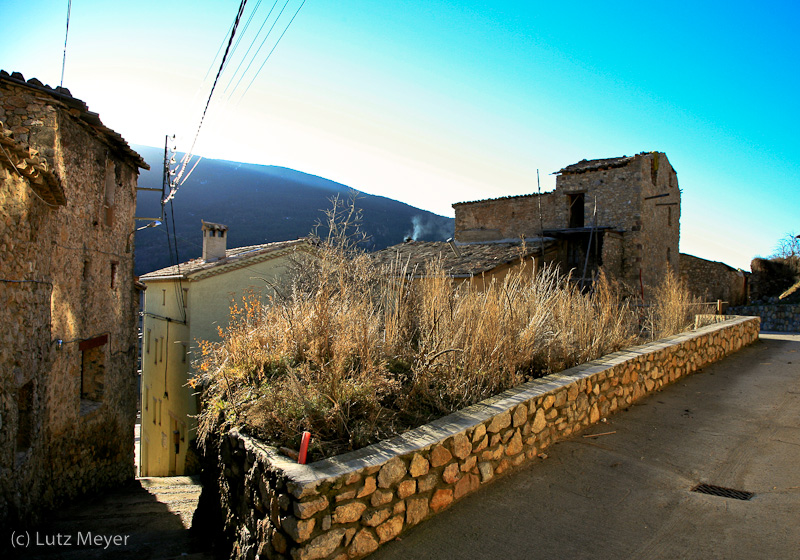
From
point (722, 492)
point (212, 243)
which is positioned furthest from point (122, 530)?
point (212, 243)

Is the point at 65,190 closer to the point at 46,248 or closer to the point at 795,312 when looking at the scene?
the point at 46,248

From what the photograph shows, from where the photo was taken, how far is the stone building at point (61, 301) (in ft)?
18.3

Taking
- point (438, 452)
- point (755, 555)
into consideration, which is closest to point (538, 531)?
point (438, 452)

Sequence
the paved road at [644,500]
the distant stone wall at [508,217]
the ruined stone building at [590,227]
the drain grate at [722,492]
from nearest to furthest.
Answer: the paved road at [644,500] → the drain grate at [722,492] → the ruined stone building at [590,227] → the distant stone wall at [508,217]

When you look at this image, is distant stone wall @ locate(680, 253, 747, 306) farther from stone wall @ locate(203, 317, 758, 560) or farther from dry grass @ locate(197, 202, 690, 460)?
stone wall @ locate(203, 317, 758, 560)

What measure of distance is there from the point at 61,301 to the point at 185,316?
6.75m

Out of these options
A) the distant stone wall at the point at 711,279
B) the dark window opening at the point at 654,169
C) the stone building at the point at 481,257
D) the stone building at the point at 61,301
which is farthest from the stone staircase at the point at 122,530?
the distant stone wall at the point at 711,279

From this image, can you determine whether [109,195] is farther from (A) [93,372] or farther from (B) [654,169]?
(B) [654,169]

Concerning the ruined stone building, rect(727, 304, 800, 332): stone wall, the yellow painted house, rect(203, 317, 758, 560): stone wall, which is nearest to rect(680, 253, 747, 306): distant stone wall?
rect(727, 304, 800, 332): stone wall

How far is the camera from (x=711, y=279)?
2120cm

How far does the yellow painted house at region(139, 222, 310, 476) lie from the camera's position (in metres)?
14.1

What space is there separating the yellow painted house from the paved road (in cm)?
1052

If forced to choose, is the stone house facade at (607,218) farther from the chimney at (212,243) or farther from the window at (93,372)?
the window at (93,372)

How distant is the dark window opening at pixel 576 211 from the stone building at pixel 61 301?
12990 mm
